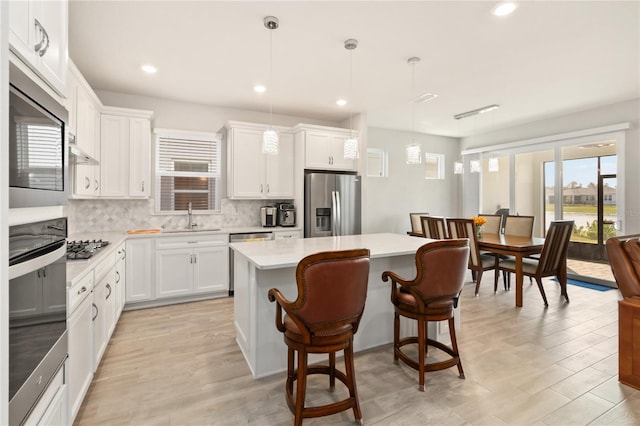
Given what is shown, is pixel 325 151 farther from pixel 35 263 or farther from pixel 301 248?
pixel 35 263

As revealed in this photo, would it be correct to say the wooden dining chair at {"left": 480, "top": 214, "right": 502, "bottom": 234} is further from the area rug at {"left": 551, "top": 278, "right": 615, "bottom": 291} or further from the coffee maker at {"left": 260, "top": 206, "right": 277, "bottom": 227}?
the coffee maker at {"left": 260, "top": 206, "right": 277, "bottom": 227}

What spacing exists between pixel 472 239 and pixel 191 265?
12.1ft

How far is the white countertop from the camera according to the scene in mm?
2074

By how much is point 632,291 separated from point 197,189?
16.0 feet

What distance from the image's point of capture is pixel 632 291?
235cm

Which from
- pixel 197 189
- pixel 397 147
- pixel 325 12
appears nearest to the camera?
pixel 325 12

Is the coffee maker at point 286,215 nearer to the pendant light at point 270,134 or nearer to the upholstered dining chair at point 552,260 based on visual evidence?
the pendant light at point 270,134

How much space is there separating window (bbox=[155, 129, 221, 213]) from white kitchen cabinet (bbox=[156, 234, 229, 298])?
31.6 inches

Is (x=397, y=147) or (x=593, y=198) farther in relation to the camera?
(x=397, y=147)

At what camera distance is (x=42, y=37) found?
1.11 metres

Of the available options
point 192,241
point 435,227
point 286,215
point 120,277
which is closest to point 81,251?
point 120,277

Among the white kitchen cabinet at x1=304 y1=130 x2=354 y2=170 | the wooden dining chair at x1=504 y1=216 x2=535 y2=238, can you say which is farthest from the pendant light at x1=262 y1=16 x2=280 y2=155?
the wooden dining chair at x1=504 y1=216 x2=535 y2=238

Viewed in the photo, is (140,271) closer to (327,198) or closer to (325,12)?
(327,198)

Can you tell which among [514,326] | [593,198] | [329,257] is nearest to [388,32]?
[329,257]
